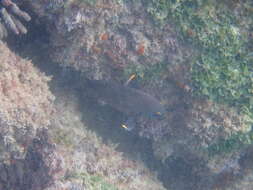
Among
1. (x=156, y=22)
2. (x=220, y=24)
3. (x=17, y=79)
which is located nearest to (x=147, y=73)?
(x=156, y=22)

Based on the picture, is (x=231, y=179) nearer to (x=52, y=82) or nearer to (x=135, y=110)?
(x=135, y=110)

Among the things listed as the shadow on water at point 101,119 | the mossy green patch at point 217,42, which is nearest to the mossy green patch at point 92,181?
the shadow on water at point 101,119

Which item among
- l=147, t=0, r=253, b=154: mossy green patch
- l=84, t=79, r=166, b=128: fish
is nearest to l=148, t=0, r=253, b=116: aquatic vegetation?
l=147, t=0, r=253, b=154: mossy green patch

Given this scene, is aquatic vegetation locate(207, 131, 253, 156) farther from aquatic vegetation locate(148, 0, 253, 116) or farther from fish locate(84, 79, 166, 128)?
fish locate(84, 79, 166, 128)

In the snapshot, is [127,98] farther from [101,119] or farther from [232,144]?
[232,144]

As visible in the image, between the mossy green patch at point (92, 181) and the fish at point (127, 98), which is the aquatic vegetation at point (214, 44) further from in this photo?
the mossy green patch at point (92, 181)

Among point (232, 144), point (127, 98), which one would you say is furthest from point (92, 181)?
point (232, 144)

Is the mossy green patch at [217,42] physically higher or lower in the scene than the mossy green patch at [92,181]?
higher
